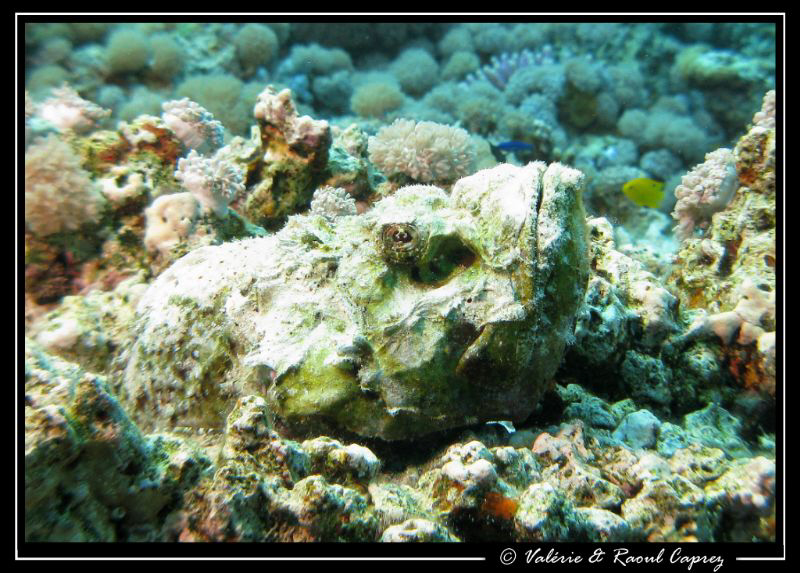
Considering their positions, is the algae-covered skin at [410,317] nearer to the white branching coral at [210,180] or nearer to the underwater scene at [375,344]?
the underwater scene at [375,344]

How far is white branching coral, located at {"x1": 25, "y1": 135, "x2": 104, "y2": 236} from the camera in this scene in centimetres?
349

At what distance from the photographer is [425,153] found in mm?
4941

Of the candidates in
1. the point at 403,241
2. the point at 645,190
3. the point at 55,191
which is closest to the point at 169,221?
the point at 55,191

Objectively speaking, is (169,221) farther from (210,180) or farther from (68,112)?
(68,112)

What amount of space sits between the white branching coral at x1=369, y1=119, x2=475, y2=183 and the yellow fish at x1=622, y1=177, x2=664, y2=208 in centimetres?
276

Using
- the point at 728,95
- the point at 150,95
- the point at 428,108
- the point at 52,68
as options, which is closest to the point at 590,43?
the point at 728,95

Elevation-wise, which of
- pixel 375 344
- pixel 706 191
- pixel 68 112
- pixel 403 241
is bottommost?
pixel 375 344

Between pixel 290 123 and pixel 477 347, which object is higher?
pixel 290 123

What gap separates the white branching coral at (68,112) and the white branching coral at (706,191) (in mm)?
5530

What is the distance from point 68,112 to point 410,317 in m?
4.11

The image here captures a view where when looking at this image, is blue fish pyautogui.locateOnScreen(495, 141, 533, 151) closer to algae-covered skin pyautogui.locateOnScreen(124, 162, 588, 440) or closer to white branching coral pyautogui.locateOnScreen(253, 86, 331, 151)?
white branching coral pyautogui.locateOnScreen(253, 86, 331, 151)

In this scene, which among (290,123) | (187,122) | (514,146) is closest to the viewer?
(290,123)

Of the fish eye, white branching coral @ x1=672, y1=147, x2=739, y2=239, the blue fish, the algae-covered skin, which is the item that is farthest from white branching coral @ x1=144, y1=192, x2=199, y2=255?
the blue fish

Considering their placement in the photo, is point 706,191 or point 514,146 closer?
point 706,191
